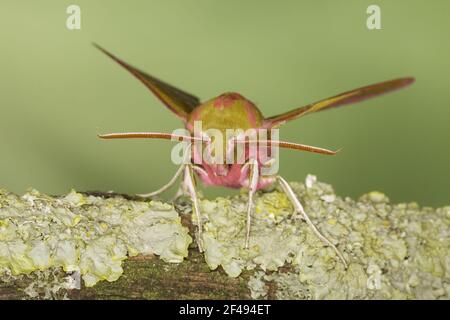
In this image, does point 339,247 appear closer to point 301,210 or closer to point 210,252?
point 301,210

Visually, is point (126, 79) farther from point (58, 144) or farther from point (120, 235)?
point (120, 235)

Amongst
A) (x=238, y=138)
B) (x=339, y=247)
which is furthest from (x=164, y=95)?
(x=339, y=247)

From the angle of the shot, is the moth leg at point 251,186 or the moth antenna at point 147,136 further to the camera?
the moth leg at point 251,186

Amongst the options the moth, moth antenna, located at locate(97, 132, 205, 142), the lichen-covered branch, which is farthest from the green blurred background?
moth antenna, located at locate(97, 132, 205, 142)

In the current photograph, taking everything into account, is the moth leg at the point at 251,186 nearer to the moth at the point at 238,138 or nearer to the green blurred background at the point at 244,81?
the moth at the point at 238,138

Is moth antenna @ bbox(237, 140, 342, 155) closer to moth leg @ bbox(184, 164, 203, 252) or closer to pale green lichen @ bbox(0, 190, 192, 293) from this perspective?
moth leg @ bbox(184, 164, 203, 252)

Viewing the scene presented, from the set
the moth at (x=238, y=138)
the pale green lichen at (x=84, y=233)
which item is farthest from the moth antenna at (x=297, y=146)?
the pale green lichen at (x=84, y=233)
